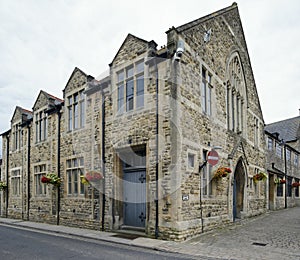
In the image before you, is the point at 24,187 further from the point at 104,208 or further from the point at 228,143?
the point at 228,143

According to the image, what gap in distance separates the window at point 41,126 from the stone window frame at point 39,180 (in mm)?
1423

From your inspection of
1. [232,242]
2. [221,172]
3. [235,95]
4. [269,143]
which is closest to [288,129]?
[269,143]

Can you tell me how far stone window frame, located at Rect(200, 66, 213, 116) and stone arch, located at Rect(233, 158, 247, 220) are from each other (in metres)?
4.40

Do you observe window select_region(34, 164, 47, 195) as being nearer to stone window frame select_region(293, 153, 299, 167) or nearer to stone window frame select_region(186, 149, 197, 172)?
stone window frame select_region(186, 149, 197, 172)

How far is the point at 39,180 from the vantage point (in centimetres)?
1684

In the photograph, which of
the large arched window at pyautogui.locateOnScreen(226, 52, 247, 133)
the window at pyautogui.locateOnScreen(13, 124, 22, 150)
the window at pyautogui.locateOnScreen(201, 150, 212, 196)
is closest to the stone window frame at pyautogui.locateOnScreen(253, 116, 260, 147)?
the large arched window at pyautogui.locateOnScreen(226, 52, 247, 133)

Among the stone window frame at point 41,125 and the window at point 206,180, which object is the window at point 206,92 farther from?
the stone window frame at point 41,125

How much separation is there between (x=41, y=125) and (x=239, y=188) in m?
11.0

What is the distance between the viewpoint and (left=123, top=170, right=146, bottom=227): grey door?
11.3m

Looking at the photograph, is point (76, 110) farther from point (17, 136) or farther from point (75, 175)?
point (17, 136)

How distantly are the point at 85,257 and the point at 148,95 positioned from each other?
5627mm

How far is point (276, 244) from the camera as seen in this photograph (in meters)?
9.06

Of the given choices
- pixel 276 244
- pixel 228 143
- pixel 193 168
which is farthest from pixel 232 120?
pixel 276 244

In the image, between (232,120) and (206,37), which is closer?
(206,37)
